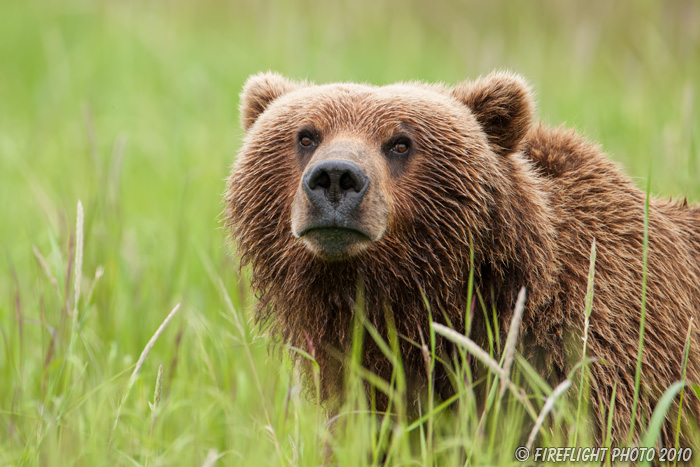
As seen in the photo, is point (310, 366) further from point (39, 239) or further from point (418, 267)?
point (39, 239)

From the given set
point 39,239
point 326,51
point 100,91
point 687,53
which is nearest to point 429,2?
point 326,51

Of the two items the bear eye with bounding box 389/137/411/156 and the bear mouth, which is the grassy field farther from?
the bear eye with bounding box 389/137/411/156

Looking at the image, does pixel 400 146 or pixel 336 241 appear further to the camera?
pixel 400 146

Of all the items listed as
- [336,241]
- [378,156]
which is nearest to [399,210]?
[378,156]

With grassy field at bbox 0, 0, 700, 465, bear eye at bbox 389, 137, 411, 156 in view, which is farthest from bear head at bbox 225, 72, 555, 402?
grassy field at bbox 0, 0, 700, 465

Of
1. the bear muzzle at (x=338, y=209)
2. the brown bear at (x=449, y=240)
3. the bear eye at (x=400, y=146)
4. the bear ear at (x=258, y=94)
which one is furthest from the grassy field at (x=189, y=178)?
the bear eye at (x=400, y=146)

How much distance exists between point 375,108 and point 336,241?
739 mm

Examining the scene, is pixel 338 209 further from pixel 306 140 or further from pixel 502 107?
pixel 502 107

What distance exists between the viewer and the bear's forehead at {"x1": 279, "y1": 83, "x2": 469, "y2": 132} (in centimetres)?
358

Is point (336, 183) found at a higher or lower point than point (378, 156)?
lower

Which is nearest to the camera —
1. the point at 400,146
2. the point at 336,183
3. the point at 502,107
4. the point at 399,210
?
the point at 336,183

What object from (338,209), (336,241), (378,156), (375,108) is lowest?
(336,241)

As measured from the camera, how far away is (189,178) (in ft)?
20.3

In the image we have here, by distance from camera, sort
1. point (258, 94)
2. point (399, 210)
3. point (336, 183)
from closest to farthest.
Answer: point (336, 183) → point (399, 210) → point (258, 94)
